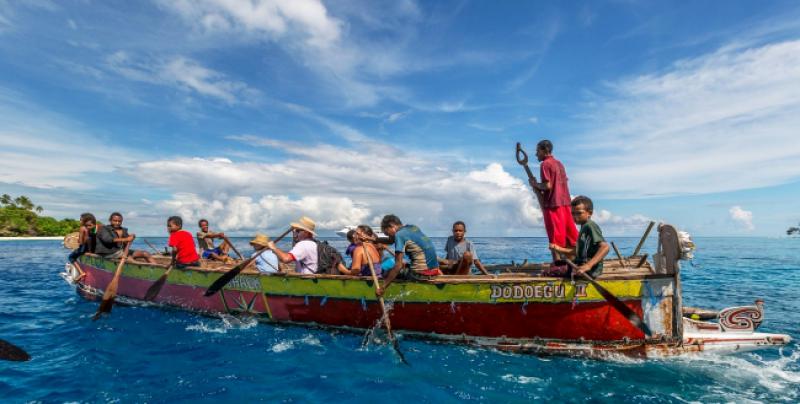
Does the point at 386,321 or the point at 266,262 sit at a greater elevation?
the point at 266,262

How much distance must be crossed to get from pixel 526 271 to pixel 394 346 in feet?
14.9

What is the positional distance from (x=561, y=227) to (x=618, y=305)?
1.64 meters

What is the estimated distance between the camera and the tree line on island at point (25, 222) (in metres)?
79.2

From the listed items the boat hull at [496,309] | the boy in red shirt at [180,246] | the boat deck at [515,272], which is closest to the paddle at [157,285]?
the boy in red shirt at [180,246]

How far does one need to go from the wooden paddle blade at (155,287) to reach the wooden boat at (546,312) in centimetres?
432

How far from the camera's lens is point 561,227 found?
7.64m

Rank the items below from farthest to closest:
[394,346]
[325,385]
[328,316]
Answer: [328,316] → [394,346] → [325,385]

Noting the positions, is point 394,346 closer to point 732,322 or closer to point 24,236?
point 732,322

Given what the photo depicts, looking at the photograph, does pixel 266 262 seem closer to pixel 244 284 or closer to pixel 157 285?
pixel 244 284

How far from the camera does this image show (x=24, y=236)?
267 ft

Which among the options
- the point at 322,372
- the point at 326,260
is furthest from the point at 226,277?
the point at 322,372

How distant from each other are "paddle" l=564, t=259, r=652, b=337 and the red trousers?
818mm

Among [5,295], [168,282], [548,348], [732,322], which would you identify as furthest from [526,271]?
[5,295]

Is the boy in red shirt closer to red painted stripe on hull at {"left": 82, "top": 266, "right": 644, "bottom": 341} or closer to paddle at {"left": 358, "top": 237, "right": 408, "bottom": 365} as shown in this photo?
red painted stripe on hull at {"left": 82, "top": 266, "right": 644, "bottom": 341}
